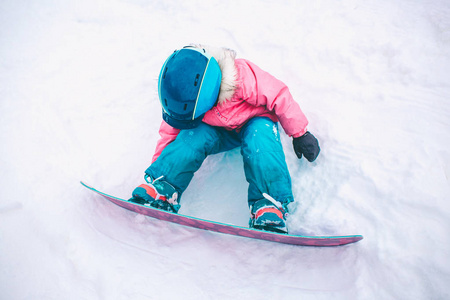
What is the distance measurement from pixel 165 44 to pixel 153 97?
57cm

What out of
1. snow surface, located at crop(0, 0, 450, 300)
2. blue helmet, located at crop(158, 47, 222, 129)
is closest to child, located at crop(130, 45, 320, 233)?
blue helmet, located at crop(158, 47, 222, 129)

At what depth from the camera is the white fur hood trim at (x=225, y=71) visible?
1.28m

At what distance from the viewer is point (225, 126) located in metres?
1.49

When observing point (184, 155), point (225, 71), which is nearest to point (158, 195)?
point (184, 155)

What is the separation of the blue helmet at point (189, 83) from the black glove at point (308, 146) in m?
0.59

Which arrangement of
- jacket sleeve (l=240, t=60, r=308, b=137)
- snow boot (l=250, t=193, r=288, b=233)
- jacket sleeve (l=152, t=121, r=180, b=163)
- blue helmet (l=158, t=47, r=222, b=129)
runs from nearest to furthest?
1. blue helmet (l=158, t=47, r=222, b=129)
2. snow boot (l=250, t=193, r=288, b=233)
3. jacket sleeve (l=240, t=60, r=308, b=137)
4. jacket sleeve (l=152, t=121, r=180, b=163)

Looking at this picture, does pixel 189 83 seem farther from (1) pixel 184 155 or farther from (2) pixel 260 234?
(2) pixel 260 234

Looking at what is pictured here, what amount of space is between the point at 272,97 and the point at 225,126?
1.06ft

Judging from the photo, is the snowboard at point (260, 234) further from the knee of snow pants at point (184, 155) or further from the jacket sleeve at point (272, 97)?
the jacket sleeve at point (272, 97)

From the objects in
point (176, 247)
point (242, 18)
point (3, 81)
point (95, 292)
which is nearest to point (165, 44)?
point (242, 18)

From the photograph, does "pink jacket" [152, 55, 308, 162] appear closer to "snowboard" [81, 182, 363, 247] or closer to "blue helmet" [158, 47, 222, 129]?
"blue helmet" [158, 47, 222, 129]

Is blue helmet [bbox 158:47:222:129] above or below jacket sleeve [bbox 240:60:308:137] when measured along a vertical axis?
above

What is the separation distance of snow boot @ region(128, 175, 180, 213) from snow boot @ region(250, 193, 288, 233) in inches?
18.8

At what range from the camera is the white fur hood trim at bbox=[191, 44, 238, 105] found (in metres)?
1.28
